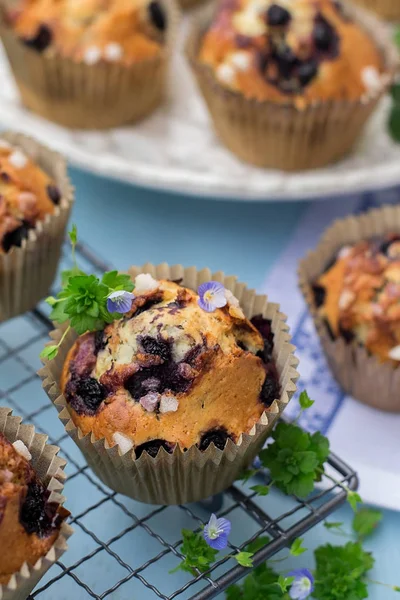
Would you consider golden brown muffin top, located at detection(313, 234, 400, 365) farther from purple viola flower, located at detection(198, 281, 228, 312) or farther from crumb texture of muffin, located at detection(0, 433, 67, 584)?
crumb texture of muffin, located at detection(0, 433, 67, 584)

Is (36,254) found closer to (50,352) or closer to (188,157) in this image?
(50,352)

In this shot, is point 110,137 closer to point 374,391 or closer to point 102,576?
point 374,391

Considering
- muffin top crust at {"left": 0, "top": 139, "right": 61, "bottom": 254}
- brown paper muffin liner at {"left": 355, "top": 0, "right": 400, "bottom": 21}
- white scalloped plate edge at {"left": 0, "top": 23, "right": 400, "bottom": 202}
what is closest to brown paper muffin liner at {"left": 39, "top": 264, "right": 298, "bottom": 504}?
muffin top crust at {"left": 0, "top": 139, "right": 61, "bottom": 254}

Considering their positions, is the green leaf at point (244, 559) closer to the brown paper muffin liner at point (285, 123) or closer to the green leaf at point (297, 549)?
the green leaf at point (297, 549)

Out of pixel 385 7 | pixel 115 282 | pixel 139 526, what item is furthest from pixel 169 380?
pixel 385 7

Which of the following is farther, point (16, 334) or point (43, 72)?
point (43, 72)

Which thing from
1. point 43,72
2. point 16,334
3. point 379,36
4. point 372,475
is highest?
point 379,36

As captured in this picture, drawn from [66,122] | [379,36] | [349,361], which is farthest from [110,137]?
[349,361]
